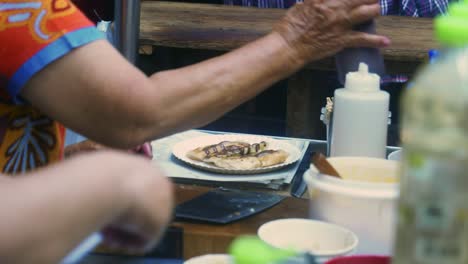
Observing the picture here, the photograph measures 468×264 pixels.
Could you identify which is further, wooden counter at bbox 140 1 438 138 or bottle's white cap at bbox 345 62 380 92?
wooden counter at bbox 140 1 438 138

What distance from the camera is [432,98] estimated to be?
871 mm

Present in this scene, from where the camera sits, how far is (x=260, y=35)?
131 inches

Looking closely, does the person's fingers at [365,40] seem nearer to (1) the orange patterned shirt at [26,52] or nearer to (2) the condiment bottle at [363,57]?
(2) the condiment bottle at [363,57]

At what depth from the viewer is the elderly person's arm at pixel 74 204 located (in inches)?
30.1

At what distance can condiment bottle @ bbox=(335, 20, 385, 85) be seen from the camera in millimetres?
1668

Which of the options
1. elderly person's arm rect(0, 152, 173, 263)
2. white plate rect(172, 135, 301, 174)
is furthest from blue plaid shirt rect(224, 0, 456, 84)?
elderly person's arm rect(0, 152, 173, 263)

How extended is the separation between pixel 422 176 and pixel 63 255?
36 cm

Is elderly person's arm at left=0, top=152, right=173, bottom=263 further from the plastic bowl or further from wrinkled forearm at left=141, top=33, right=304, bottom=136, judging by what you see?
wrinkled forearm at left=141, top=33, right=304, bottom=136

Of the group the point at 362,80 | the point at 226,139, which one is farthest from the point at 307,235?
the point at 226,139

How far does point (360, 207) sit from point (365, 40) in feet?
1.41

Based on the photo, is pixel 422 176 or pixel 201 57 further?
pixel 201 57

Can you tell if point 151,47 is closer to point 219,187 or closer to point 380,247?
point 219,187

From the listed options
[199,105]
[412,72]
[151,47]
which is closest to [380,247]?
[199,105]

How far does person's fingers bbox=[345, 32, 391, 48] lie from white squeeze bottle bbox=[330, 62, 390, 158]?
0.04m
